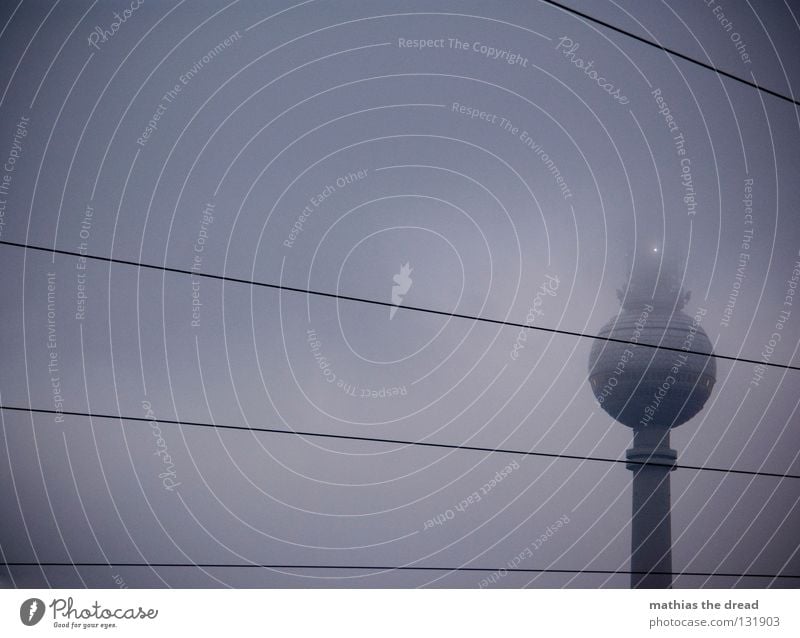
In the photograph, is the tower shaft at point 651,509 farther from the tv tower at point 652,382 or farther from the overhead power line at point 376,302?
the overhead power line at point 376,302

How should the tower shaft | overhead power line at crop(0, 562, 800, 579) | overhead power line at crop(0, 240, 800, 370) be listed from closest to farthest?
overhead power line at crop(0, 562, 800, 579) → overhead power line at crop(0, 240, 800, 370) → the tower shaft

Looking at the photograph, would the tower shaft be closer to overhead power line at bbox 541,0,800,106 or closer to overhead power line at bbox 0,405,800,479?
overhead power line at bbox 0,405,800,479

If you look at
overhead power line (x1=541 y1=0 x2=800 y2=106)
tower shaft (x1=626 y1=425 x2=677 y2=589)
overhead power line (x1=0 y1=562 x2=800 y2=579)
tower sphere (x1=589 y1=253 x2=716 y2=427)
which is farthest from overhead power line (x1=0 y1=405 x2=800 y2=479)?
overhead power line (x1=541 y1=0 x2=800 y2=106)

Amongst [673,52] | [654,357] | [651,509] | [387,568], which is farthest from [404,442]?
[673,52]

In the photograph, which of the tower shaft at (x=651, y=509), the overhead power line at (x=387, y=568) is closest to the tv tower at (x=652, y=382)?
the tower shaft at (x=651, y=509)

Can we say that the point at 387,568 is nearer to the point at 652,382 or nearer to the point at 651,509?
the point at 651,509
